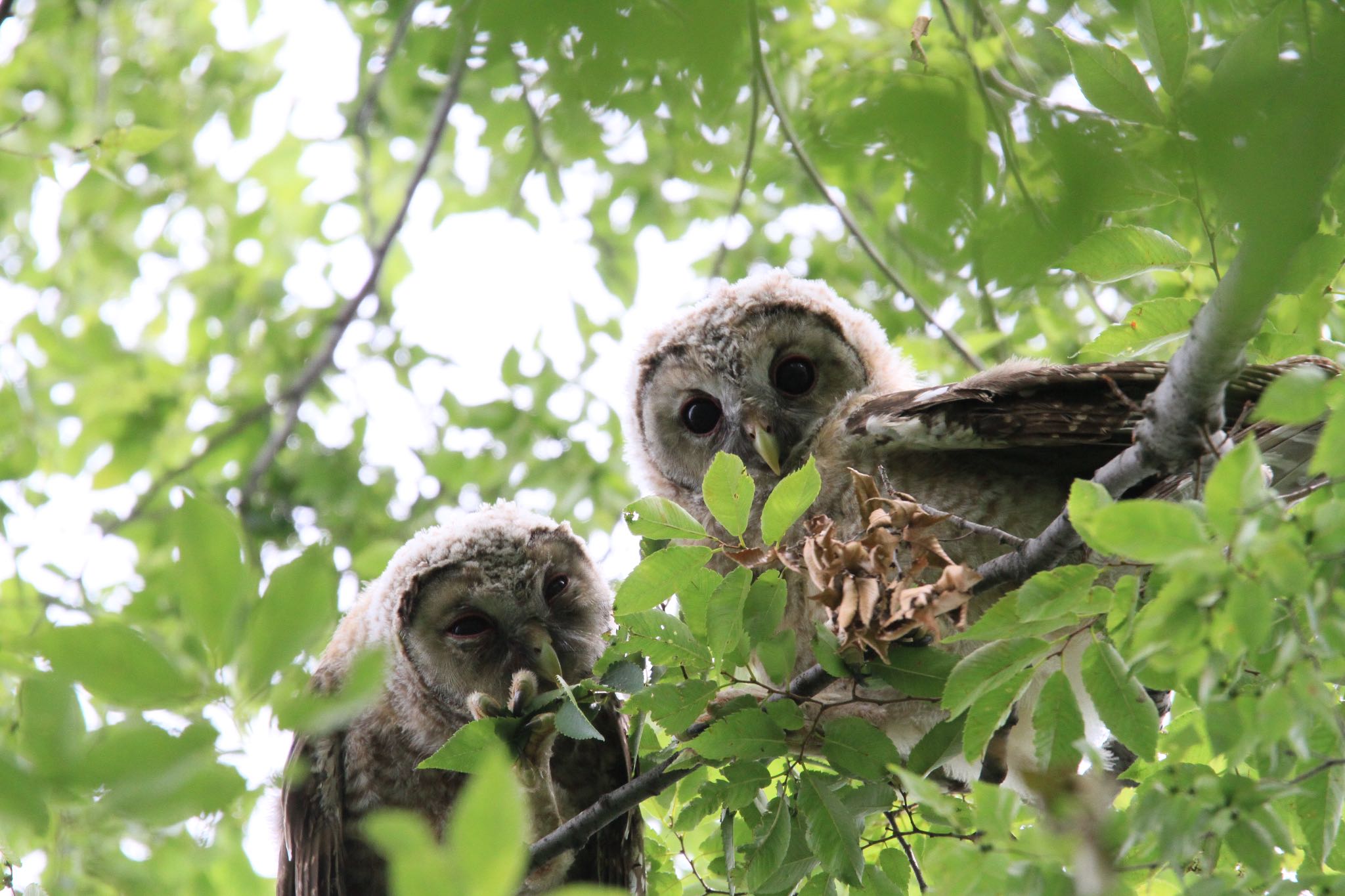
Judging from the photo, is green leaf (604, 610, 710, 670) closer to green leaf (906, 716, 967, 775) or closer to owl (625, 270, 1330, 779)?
green leaf (906, 716, 967, 775)

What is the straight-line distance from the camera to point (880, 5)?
4.35 meters

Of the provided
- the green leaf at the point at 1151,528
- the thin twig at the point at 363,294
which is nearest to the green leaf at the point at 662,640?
the green leaf at the point at 1151,528

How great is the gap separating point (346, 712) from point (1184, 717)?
2116 mm

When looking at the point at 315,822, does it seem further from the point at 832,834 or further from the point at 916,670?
the point at 916,670

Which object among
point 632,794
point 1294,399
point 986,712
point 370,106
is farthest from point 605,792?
point 370,106

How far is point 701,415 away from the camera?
3.85 m

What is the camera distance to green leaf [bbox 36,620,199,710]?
3.32 feet

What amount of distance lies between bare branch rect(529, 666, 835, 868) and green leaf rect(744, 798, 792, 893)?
0.19m

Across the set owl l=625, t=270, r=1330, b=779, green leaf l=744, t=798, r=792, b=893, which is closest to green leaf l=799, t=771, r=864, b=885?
green leaf l=744, t=798, r=792, b=893

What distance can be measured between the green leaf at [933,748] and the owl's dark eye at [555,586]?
1.77 meters

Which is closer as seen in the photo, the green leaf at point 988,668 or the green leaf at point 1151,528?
the green leaf at point 1151,528

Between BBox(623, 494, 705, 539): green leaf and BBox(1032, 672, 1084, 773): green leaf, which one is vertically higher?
BBox(623, 494, 705, 539): green leaf

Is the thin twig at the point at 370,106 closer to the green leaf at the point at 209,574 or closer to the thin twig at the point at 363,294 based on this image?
the thin twig at the point at 363,294

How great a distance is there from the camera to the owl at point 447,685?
332 cm
